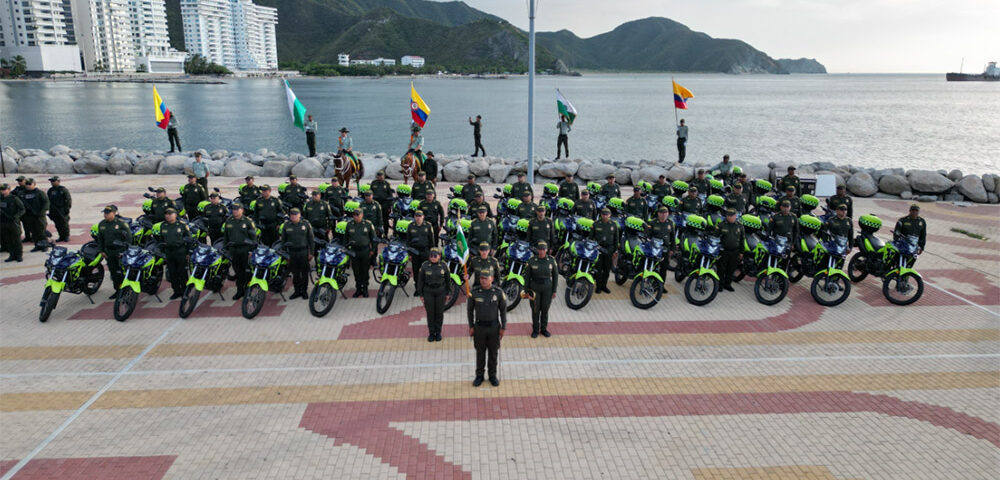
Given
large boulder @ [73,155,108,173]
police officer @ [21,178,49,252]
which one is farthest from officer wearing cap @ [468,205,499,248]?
large boulder @ [73,155,108,173]

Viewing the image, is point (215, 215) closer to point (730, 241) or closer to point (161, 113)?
point (730, 241)

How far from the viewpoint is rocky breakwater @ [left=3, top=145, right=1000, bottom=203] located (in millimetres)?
21078

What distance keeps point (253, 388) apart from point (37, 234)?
9.47 meters

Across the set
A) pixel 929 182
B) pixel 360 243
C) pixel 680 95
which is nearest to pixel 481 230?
pixel 360 243

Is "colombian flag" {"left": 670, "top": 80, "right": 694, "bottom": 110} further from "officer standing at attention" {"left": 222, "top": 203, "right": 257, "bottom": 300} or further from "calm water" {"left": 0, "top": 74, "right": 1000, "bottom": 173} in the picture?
"officer standing at attention" {"left": 222, "top": 203, "right": 257, "bottom": 300}

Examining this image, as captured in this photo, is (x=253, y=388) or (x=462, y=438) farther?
(x=253, y=388)

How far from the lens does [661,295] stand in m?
10.5

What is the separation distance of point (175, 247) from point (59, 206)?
5.78m

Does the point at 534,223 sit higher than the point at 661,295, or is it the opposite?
the point at 534,223

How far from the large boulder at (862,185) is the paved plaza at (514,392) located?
11157 millimetres

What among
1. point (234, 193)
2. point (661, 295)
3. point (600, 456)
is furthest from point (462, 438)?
point (234, 193)

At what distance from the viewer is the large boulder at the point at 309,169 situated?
23.2 metres

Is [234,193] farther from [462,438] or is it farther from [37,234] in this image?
[462,438]

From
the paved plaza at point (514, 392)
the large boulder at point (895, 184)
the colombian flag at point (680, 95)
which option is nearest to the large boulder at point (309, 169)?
the paved plaza at point (514, 392)
